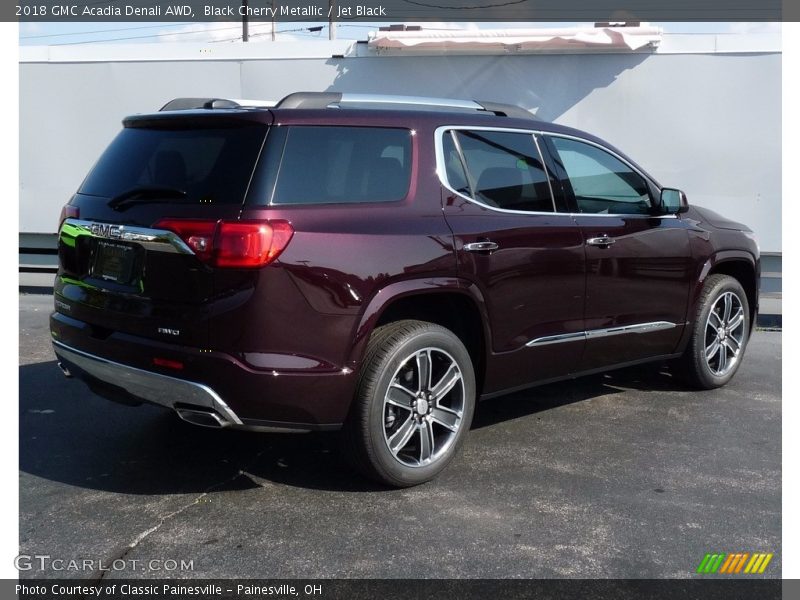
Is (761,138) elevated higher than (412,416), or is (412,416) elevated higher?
(761,138)

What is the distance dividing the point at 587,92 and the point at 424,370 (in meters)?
6.80

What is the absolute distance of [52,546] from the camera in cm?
326

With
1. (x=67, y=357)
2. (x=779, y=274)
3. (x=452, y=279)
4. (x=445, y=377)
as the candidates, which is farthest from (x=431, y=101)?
(x=779, y=274)

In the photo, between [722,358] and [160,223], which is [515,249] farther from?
[722,358]

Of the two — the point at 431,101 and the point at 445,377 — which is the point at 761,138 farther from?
the point at 445,377

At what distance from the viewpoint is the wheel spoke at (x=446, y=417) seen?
3.97 meters

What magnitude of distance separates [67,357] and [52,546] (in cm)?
103

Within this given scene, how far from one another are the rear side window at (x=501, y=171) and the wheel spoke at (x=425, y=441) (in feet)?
4.03

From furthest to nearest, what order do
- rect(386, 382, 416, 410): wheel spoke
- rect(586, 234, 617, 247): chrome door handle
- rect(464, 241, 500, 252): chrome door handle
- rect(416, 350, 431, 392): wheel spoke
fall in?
rect(586, 234, 617, 247): chrome door handle
rect(464, 241, 500, 252): chrome door handle
rect(416, 350, 431, 392): wheel spoke
rect(386, 382, 416, 410): wheel spoke

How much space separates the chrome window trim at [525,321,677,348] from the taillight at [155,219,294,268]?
1.69 m

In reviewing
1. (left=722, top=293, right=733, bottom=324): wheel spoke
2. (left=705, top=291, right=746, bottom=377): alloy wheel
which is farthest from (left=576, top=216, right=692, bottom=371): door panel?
(left=722, top=293, right=733, bottom=324): wheel spoke

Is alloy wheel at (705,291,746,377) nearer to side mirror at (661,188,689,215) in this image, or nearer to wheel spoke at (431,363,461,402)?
side mirror at (661,188,689,215)

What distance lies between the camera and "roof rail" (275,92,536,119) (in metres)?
3.77

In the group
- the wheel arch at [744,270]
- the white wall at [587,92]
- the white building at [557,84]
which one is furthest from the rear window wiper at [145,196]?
the white wall at [587,92]
